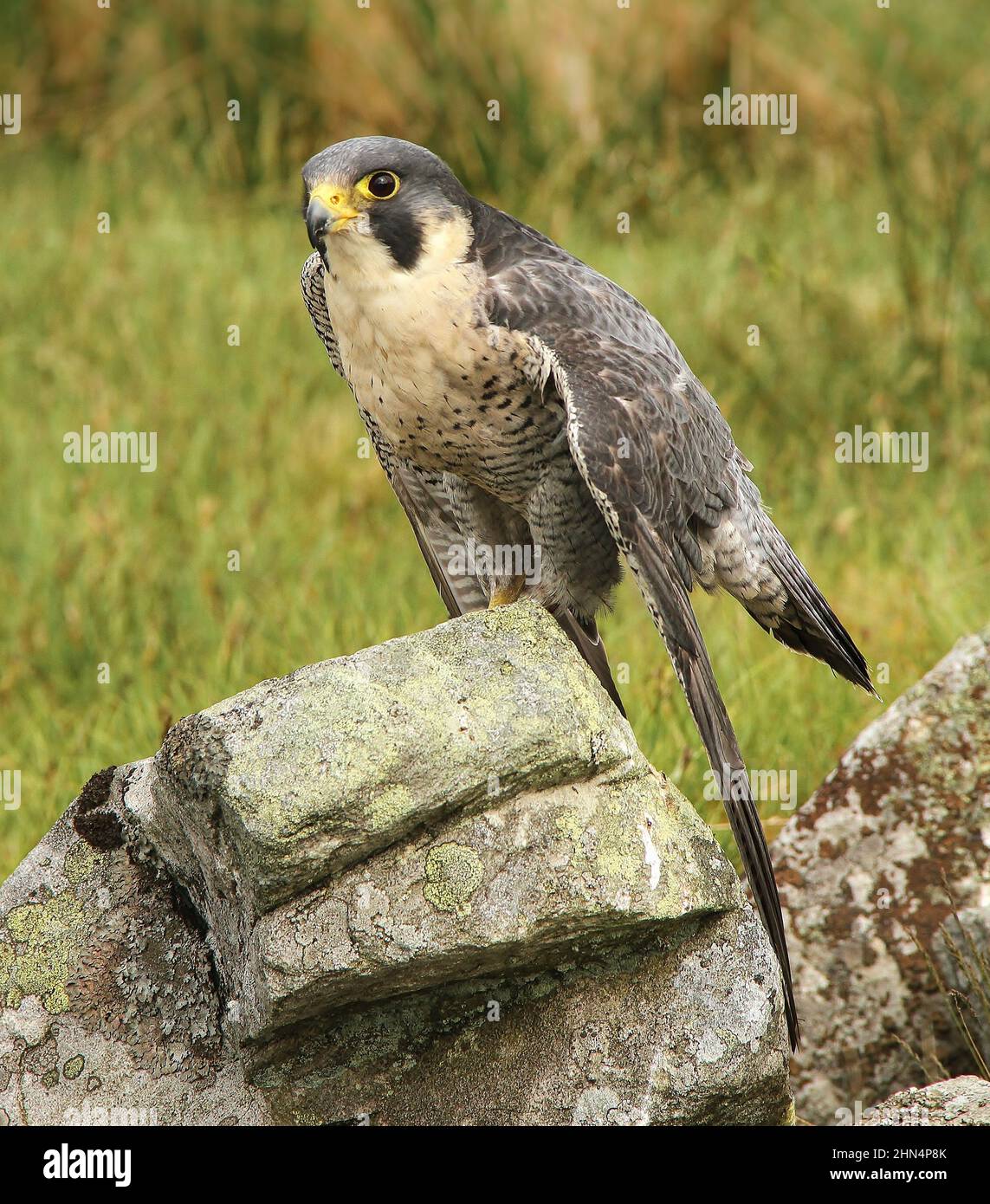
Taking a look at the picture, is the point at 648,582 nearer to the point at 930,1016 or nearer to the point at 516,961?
the point at 516,961

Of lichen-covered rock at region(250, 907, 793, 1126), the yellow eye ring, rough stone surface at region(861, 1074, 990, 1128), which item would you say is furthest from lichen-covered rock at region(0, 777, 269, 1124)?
the yellow eye ring

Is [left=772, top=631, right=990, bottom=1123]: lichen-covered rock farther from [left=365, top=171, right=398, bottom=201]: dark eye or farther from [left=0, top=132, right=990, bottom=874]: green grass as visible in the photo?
[left=365, top=171, right=398, bottom=201]: dark eye

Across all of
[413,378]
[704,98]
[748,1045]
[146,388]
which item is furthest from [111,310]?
Answer: [748,1045]

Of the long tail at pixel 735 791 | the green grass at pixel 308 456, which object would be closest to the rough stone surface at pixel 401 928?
the long tail at pixel 735 791

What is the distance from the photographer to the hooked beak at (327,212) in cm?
338

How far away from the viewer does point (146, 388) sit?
22.6 ft

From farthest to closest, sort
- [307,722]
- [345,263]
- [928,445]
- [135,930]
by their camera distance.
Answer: [928,445] → [345,263] → [135,930] → [307,722]

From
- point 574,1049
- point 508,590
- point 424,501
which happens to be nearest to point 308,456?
point 424,501

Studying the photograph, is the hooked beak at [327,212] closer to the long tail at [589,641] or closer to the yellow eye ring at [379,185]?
the yellow eye ring at [379,185]

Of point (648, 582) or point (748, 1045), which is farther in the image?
point (648, 582)

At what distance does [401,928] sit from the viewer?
2895mm

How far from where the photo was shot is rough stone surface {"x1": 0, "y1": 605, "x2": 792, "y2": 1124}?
2904 millimetres

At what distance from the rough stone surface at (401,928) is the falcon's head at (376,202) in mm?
929

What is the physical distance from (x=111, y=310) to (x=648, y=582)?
15.8ft
